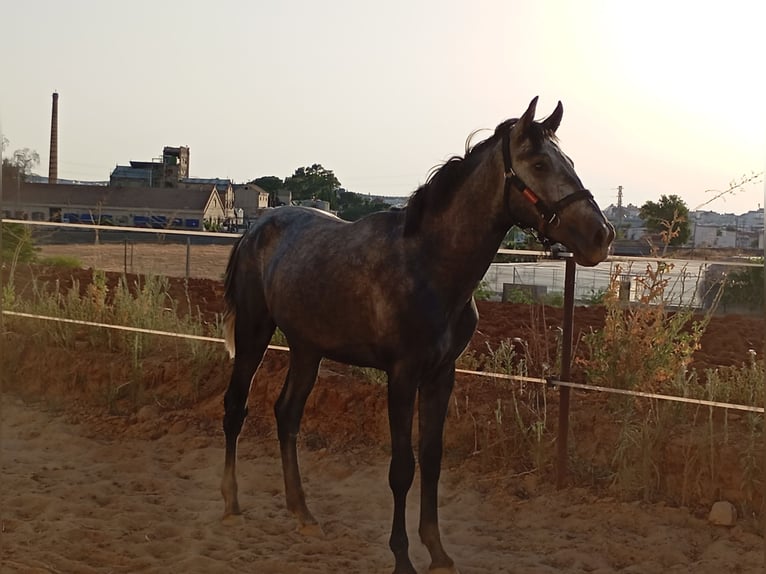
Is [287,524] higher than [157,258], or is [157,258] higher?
[157,258]

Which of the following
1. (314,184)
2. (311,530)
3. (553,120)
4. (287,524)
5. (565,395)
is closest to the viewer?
(553,120)

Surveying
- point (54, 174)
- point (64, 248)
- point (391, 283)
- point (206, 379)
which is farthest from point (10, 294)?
point (54, 174)

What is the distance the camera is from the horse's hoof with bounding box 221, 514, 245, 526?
4.39 m

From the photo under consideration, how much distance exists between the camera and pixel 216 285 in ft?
29.2

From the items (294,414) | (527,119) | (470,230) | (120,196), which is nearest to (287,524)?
(294,414)

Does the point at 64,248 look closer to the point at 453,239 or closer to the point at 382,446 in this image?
the point at 382,446

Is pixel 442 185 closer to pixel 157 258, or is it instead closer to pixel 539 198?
pixel 539 198

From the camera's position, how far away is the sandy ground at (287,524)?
12.6 ft

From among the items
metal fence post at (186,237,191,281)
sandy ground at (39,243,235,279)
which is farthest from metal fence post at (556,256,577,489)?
sandy ground at (39,243,235,279)

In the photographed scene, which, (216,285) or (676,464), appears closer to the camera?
(676,464)

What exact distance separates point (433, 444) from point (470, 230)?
980 mm

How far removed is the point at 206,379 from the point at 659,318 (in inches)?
139

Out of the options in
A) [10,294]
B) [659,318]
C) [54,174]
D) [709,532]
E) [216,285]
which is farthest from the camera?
[54,174]

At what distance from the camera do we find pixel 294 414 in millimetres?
4473
